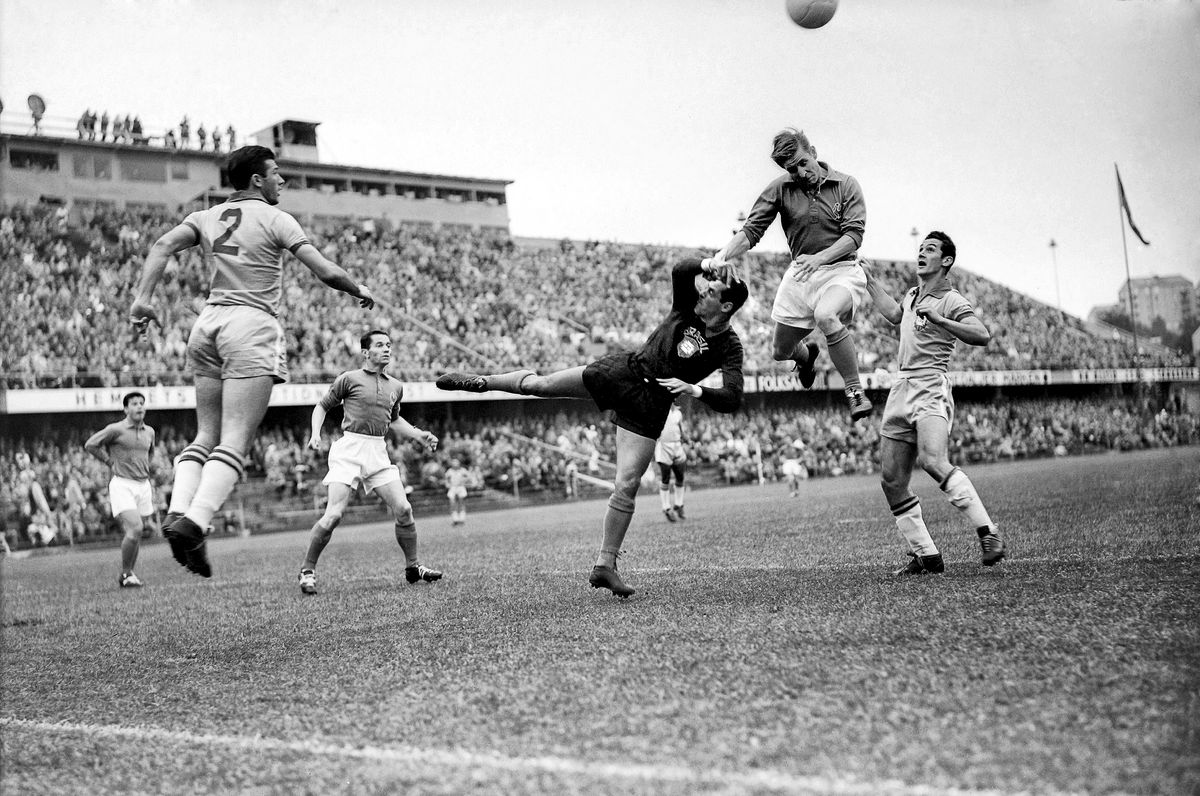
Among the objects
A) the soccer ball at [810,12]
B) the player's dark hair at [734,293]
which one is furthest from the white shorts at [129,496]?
the soccer ball at [810,12]

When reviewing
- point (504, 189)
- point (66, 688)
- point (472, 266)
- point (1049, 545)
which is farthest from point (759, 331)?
point (66, 688)

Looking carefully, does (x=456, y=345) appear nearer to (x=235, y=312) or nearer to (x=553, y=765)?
(x=235, y=312)

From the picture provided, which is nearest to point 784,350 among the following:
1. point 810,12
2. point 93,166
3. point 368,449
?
point 810,12

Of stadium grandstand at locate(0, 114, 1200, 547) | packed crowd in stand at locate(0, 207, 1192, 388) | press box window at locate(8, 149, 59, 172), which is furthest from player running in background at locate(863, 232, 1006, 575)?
press box window at locate(8, 149, 59, 172)

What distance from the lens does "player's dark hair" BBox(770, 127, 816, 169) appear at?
802 cm

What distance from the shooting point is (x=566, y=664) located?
15.8 ft

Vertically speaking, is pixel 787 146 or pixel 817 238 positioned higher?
pixel 787 146

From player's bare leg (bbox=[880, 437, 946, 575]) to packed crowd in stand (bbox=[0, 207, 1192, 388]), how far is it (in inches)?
903

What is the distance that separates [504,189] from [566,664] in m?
49.6

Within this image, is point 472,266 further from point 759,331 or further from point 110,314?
point 110,314

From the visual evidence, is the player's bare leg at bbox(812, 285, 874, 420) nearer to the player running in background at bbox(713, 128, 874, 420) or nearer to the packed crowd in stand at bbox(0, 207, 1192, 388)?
the player running in background at bbox(713, 128, 874, 420)

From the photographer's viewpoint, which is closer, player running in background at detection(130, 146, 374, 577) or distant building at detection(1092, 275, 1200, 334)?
player running in background at detection(130, 146, 374, 577)

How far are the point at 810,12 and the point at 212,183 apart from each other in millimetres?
37682

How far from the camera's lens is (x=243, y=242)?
6.11 metres
